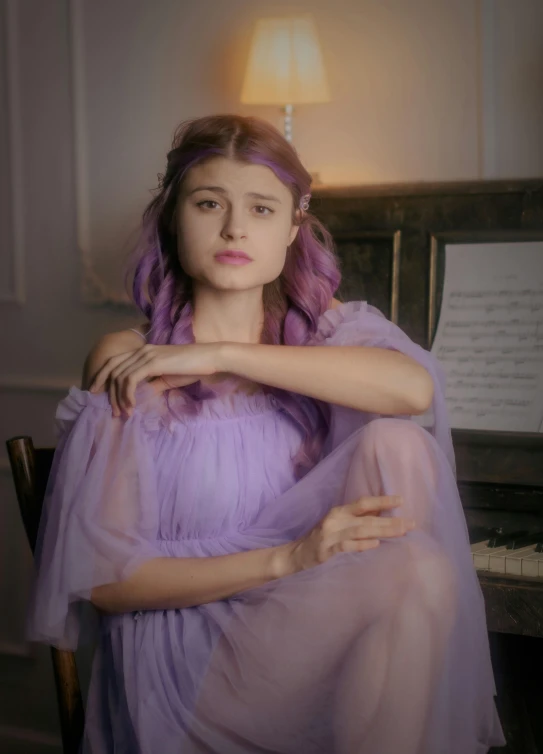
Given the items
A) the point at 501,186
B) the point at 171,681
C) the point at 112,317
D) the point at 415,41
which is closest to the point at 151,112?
the point at 112,317

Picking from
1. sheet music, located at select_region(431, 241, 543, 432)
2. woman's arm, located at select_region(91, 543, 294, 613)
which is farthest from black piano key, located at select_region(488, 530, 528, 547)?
woman's arm, located at select_region(91, 543, 294, 613)

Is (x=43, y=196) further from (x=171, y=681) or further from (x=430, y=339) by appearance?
(x=171, y=681)

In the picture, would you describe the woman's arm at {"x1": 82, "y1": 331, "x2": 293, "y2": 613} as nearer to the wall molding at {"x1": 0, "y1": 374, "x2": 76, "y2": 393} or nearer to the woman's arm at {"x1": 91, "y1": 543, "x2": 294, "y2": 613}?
the woman's arm at {"x1": 91, "y1": 543, "x2": 294, "y2": 613}

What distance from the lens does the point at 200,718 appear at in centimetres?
127

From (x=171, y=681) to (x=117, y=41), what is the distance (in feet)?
6.47

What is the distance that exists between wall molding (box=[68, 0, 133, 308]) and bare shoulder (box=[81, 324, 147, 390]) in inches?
45.2

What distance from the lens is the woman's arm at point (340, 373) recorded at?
137cm

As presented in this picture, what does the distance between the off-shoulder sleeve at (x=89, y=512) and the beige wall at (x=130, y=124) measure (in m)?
1.24

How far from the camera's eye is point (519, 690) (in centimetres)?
204

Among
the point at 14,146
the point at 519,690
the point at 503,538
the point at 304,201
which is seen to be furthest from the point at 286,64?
the point at 519,690

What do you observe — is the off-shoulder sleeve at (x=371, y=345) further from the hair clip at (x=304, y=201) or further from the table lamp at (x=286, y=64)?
the table lamp at (x=286, y=64)

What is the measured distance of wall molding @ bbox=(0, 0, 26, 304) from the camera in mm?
2715

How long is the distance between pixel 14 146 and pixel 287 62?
3.37ft

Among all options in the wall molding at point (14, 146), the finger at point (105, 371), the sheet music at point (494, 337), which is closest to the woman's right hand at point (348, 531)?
the finger at point (105, 371)
